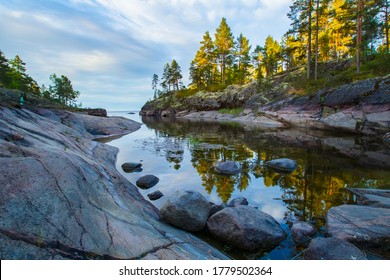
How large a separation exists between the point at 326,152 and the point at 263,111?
24462 mm

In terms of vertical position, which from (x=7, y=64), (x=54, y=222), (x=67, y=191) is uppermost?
(x=7, y=64)

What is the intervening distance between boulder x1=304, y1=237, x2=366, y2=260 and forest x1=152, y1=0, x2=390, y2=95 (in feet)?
91.8

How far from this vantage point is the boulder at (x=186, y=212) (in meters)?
5.18

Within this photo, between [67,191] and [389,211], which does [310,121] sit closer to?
[389,211]

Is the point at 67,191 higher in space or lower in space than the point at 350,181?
higher

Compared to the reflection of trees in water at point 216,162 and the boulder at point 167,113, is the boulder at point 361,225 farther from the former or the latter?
the boulder at point 167,113

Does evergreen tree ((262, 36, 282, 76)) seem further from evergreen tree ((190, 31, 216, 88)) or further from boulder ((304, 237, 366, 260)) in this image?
boulder ((304, 237, 366, 260))

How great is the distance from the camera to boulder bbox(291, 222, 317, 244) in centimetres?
484

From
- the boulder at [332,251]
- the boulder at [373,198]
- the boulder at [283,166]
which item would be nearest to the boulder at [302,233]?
the boulder at [332,251]

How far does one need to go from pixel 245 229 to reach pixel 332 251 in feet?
5.35

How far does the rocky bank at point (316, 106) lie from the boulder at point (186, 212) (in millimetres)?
21631

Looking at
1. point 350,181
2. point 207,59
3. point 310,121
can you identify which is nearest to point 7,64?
point 207,59

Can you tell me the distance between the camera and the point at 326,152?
13.6 meters
